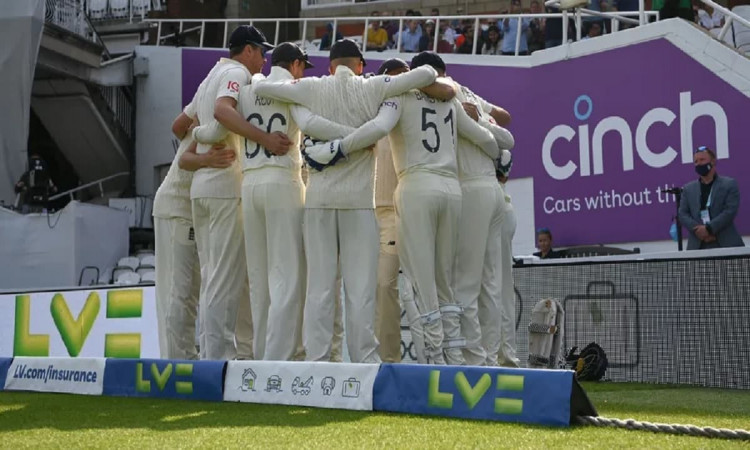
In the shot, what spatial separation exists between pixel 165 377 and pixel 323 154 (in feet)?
5.63

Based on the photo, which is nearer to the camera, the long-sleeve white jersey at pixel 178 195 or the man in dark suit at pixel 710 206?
the long-sleeve white jersey at pixel 178 195

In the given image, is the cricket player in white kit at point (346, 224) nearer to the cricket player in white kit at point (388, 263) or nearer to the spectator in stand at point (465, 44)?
the cricket player in white kit at point (388, 263)

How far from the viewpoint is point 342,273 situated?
7160 millimetres

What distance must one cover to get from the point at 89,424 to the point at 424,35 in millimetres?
13789

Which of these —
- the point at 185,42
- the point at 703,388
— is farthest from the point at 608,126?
the point at 185,42

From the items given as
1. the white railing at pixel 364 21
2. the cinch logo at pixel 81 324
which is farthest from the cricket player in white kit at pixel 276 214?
the white railing at pixel 364 21

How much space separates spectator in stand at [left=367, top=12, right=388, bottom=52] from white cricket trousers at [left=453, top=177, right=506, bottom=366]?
11669 mm

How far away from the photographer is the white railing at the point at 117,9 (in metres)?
22.3

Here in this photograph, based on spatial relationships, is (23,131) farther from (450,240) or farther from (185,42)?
(450,240)

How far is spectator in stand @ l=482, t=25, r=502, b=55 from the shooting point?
17.4 m

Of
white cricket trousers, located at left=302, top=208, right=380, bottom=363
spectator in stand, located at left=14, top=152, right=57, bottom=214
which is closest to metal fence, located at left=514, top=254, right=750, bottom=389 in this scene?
white cricket trousers, located at left=302, top=208, right=380, bottom=363

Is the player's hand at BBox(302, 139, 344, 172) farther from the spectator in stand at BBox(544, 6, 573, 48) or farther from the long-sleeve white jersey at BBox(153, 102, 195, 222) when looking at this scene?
the spectator in stand at BBox(544, 6, 573, 48)

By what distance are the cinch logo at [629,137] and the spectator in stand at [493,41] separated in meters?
2.30

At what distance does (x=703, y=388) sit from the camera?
26.0ft
